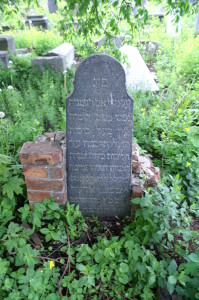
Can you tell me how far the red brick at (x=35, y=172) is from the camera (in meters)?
2.13

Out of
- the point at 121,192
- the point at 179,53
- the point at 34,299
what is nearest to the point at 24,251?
the point at 34,299

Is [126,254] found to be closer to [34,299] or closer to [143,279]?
[143,279]

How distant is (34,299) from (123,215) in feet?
3.70

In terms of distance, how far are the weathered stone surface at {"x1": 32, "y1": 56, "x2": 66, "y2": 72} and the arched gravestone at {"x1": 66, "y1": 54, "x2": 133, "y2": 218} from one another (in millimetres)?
3736

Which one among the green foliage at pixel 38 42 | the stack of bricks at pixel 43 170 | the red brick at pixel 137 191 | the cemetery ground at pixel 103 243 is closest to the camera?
the cemetery ground at pixel 103 243

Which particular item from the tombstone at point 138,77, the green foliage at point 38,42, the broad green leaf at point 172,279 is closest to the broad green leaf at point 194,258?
the broad green leaf at point 172,279

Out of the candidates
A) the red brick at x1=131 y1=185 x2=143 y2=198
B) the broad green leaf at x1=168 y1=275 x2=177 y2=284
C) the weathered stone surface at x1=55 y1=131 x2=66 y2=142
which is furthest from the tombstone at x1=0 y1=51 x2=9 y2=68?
the broad green leaf at x1=168 y1=275 x2=177 y2=284

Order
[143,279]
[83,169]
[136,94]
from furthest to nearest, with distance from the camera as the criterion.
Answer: [136,94]
[83,169]
[143,279]

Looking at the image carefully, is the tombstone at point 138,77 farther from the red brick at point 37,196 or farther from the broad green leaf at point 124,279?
the broad green leaf at point 124,279

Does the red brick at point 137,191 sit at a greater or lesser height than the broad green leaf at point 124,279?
greater

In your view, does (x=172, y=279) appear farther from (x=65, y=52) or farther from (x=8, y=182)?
(x=65, y=52)

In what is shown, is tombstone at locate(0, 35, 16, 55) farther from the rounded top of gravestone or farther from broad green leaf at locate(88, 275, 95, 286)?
broad green leaf at locate(88, 275, 95, 286)

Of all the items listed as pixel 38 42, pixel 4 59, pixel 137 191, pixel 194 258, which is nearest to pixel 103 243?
pixel 137 191

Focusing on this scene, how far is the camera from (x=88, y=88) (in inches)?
80.7
